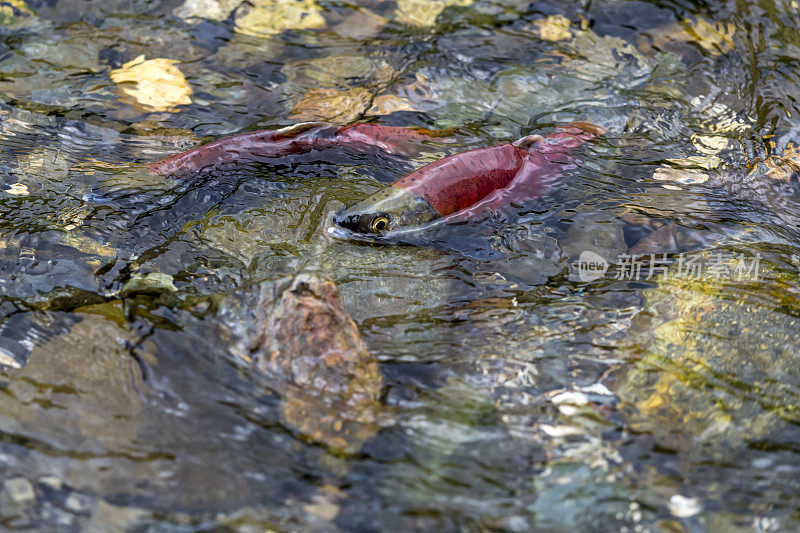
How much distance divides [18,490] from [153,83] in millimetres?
3812

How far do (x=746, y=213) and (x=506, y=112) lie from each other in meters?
1.96

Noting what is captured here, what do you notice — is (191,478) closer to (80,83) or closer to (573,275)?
(573,275)

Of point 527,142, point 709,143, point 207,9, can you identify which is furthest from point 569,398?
point 207,9

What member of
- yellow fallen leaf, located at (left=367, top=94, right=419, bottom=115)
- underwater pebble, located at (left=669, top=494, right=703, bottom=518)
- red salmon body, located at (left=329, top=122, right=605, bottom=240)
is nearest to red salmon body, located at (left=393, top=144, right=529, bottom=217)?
red salmon body, located at (left=329, top=122, right=605, bottom=240)

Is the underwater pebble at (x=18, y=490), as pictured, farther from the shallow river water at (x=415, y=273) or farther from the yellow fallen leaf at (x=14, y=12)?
the yellow fallen leaf at (x=14, y=12)

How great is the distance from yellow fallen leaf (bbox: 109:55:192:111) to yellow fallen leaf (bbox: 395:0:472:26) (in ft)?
7.27

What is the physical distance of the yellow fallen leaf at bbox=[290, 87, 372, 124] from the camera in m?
5.11

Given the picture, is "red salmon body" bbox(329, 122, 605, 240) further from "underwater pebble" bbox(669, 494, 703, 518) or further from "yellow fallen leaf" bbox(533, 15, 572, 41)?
"underwater pebble" bbox(669, 494, 703, 518)

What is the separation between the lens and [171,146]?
4699mm

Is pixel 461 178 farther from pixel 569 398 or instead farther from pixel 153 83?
pixel 153 83

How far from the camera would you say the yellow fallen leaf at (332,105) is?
5.11 metres

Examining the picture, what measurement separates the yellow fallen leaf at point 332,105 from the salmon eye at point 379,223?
1401mm

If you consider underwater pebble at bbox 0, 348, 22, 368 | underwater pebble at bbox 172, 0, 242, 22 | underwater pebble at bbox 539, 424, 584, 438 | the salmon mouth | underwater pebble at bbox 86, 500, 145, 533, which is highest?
underwater pebble at bbox 172, 0, 242, 22

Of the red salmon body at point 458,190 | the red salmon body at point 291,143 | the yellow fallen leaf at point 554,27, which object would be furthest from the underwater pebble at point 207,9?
the red salmon body at point 458,190
